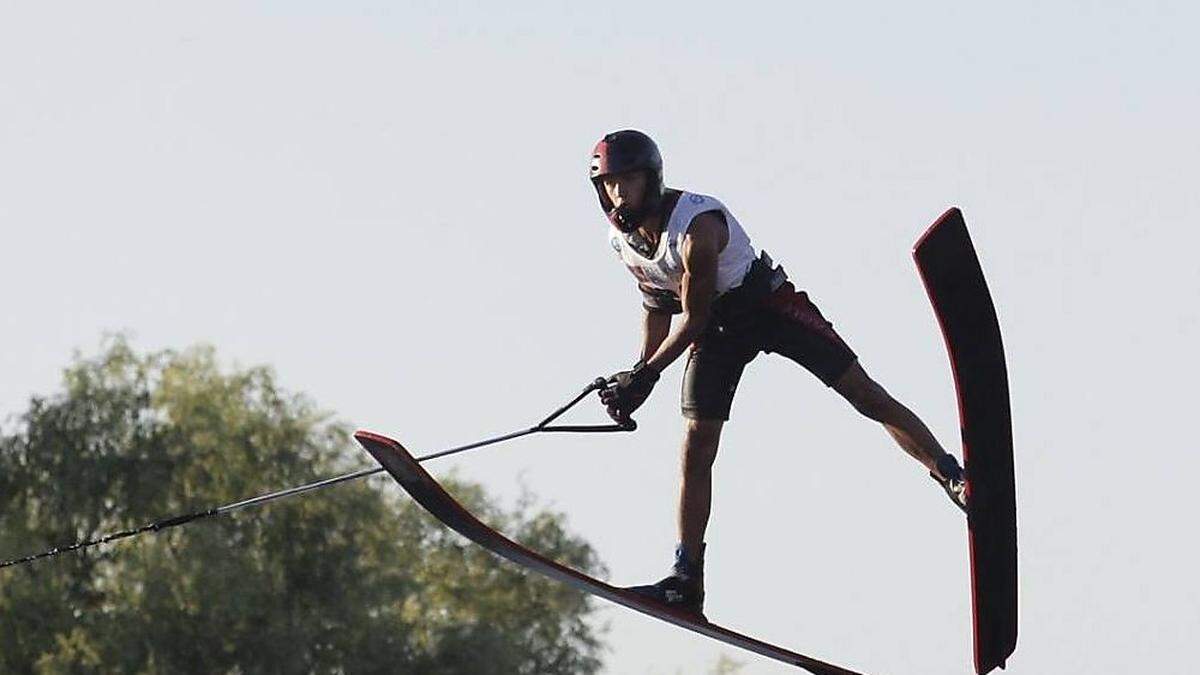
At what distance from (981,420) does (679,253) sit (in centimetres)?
167

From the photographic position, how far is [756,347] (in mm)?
14000

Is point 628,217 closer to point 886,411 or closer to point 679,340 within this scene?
point 679,340

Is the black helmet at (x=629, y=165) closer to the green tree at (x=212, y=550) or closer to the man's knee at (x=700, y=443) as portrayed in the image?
the man's knee at (x=700, y=443)

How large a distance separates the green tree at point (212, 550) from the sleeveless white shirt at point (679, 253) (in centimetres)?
2654

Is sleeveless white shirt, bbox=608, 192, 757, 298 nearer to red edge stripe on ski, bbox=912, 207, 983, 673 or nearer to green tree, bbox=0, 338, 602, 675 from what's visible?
red edge stripe on ski, bbox=912, 207, 983, 673

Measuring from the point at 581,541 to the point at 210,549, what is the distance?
230 inches

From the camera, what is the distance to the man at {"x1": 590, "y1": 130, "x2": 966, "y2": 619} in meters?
13.5

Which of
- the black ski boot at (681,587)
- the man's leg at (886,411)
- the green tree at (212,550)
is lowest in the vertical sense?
the black ski boot at (681,587)

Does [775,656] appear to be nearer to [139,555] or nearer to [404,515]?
[139,555]

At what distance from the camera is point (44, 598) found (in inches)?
1576

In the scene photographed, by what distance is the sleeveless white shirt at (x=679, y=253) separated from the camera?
13500mm

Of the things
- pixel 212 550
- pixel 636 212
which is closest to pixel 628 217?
pixel 636 212

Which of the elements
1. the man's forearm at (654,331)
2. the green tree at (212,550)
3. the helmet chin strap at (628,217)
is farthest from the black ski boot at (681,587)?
the green tree at (212,550)

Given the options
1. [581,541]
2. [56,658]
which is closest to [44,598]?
[56,658]
